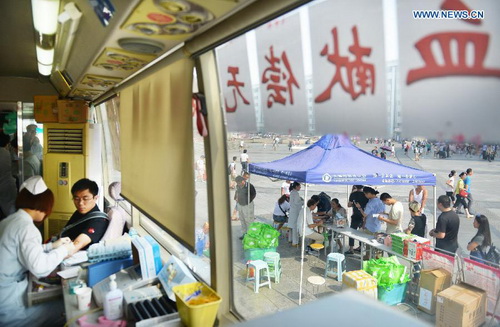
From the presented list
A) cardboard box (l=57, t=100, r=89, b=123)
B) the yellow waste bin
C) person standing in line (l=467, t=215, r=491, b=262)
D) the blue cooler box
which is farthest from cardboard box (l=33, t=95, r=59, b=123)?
person standing in line (l=467, t=215, r=491, b=262)

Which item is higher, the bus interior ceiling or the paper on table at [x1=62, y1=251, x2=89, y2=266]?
the bus interior ceiling

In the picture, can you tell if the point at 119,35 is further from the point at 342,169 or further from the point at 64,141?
the point at 342,169

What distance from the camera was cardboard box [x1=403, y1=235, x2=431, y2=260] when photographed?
15.0 ft

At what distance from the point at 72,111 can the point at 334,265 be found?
447 centimetres

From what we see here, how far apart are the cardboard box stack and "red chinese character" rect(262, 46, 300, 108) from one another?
151 inches

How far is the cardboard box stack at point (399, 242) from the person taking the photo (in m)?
4.79

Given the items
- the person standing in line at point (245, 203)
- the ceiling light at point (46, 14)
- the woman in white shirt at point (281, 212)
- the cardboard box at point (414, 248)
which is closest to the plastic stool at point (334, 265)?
the cardboard box at point (414, 248)

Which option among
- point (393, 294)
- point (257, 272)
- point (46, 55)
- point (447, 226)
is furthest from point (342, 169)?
point (46, 55)

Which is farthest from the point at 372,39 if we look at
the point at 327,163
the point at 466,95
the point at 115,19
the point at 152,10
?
the point at 327,163

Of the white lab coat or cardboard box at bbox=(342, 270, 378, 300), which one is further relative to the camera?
cardboard box at bbox=(342, 270, 378, 300)

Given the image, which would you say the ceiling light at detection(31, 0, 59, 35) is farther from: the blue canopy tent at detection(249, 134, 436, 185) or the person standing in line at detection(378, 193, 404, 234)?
the person standing in line at detection(378, 193, 404, 234)

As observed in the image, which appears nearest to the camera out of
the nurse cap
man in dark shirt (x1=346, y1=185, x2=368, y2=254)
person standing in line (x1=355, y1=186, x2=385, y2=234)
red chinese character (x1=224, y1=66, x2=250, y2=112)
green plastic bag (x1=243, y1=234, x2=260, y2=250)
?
red chinese character (x1=224, y1=66, x2=250, y2=112)

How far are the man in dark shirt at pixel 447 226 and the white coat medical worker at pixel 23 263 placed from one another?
4.49 metres

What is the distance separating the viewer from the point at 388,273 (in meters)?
4.43
